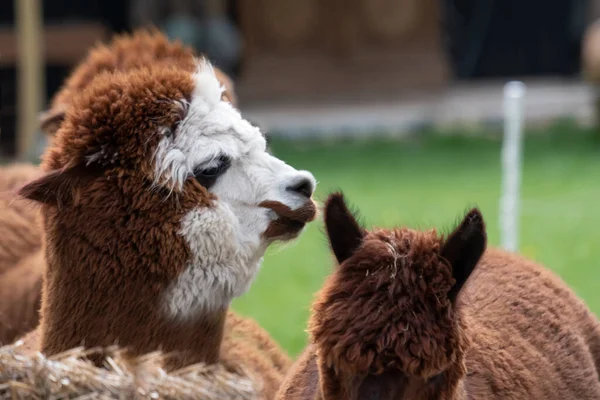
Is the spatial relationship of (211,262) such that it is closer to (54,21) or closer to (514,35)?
(54,21)

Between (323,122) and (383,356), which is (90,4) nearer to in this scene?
(323,122)

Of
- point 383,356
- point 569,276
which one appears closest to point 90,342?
point 383,356

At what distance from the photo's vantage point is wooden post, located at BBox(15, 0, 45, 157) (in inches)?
536

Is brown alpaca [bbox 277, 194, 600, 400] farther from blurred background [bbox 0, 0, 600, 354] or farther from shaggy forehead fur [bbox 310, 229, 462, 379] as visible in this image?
blurred background [bbox 0, 0, 600, 354]

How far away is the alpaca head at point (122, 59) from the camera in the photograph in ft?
15.1

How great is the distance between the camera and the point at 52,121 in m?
4.65

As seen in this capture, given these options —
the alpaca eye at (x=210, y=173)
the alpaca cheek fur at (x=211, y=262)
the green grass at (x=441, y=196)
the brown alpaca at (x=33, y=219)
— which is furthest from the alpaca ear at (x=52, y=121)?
the green grass at (x=441, y=196)

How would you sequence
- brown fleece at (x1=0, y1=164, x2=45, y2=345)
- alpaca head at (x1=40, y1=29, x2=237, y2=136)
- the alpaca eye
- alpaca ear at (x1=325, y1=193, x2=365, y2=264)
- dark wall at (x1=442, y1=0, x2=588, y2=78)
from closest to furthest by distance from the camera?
1. alpaca ear at (x1=325, y1=193, x2=365, y2=264)
2. the alpaca eye
3. alpaca head at (x1=40, y1=29, x2=237, y2=136)
4. brown fleece at (x1=0, y1=164, x2=45, y2=345)
5. dark wall at (x1=442, y1=0, x2=588, y2=78)

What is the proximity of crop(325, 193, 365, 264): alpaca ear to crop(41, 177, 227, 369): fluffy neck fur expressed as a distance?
0.69 meters

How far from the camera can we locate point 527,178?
1308 centimetres

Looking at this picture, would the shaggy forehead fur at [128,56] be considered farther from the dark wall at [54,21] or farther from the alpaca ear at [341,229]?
the dark wall at [54,21]

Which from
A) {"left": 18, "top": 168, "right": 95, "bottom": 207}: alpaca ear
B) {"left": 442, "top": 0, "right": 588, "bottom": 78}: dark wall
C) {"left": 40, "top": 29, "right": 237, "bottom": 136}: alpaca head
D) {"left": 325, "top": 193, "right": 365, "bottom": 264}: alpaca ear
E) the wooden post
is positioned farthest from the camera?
{"left": 442, "top": 0, "right": 588, "bottom": 78}: dark wall

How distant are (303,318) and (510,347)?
13.2ft

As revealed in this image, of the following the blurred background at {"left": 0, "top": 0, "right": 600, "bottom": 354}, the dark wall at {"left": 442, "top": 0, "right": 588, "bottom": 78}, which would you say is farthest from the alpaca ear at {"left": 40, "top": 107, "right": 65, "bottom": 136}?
the dark wall at {"left": 442, "top": 0, "right": 588, "bottom": 78}
